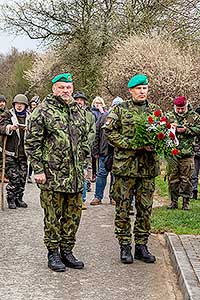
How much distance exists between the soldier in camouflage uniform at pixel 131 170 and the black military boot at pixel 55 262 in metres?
0.75

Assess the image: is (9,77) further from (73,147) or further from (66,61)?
(73,147)

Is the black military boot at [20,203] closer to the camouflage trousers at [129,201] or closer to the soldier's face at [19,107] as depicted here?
the soldier's face at [19,107]

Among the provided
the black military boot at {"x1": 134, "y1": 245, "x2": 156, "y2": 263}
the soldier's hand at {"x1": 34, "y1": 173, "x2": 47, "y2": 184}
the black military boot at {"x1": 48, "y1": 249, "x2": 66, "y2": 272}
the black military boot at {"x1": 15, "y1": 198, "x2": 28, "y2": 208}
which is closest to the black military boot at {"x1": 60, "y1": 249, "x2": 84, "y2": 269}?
the black military boot at {"x1": 48, "y1": 249, "x2": 66, "y2": 272}

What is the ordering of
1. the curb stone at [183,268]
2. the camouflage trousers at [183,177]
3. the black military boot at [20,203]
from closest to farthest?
the curb stone at [183,268] < the camouflage trousers at [183,177] < the black military boot at [20,203]

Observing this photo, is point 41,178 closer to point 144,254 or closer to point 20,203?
point 144,254

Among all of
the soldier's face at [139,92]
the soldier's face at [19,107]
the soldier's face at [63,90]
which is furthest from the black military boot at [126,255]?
the soldier's face at [19,107]

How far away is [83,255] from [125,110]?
1842 millimetres

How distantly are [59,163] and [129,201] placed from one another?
3.23 ft

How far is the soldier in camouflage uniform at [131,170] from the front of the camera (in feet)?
23.2

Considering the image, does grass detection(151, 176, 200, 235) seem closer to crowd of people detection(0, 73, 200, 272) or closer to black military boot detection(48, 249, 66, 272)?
crowd of people detection(0, 73, 200, 272)

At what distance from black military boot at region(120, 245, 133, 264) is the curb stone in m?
0.49

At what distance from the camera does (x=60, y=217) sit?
276 inches

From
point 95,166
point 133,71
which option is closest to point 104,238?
point 95,166

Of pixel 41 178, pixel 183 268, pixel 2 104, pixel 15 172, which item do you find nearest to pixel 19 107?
pixel 15 172
